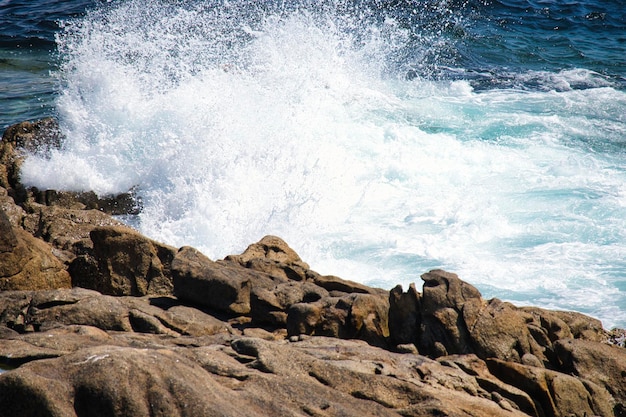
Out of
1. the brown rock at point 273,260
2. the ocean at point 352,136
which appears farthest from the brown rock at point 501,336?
the ocean at point 352,136

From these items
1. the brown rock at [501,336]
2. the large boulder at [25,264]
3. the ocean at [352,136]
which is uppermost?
the large boulder at [25,264]

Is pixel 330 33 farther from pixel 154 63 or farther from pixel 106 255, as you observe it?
pixel 106 255

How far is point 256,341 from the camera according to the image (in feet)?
15.8

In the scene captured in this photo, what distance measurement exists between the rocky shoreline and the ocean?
2.25m

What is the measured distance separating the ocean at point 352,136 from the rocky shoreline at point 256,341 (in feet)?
7.37

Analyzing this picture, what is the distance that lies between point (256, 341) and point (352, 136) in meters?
10.2

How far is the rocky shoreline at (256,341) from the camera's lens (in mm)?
3674

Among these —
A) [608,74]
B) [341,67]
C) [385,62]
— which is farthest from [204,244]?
[608,74]

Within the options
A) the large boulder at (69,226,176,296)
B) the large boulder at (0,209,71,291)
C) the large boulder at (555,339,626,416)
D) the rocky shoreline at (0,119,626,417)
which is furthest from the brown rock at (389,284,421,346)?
the large boulder at (0,209,71,291)

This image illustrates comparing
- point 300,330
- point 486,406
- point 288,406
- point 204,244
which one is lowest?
point 204,244

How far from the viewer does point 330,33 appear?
18312 millimetres

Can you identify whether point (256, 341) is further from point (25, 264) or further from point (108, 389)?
point (25, 264)

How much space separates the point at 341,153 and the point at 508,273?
5229 millimetres

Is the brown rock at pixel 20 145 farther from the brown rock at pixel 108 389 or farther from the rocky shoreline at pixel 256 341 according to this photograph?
the brown rock at pixel 108 389
